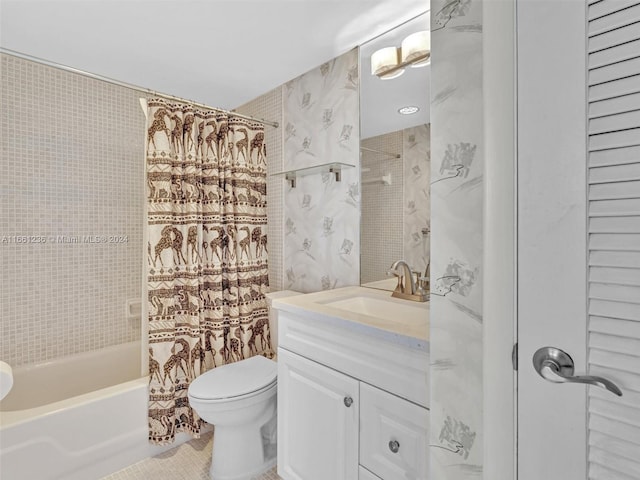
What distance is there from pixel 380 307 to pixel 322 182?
901 mm

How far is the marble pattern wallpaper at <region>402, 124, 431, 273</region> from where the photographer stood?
61.4 inches

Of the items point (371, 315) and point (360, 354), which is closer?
point (360, 354)

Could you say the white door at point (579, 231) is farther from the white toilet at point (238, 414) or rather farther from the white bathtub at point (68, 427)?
the white bathtub at point (68, 427)

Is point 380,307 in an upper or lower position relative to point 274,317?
upper

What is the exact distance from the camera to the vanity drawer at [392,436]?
100cm

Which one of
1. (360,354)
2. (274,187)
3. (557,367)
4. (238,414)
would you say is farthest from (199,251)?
(557,367)

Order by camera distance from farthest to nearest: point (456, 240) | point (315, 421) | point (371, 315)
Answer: point (371, 315)
point (315, 421)
point (456, 240)

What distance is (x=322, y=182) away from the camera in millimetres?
2088

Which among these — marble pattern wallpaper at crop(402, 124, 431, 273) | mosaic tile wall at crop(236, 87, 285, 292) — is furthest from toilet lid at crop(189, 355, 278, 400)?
marble pattern wallpaper at crop(402, 124, 431, 273)

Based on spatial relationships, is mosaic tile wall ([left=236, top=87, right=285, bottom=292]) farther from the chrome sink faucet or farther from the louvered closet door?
the louvered closet door

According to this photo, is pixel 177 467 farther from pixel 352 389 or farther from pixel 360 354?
pixel 360 354

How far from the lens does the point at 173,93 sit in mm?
2326

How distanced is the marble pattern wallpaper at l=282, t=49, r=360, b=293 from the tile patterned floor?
1.10 m

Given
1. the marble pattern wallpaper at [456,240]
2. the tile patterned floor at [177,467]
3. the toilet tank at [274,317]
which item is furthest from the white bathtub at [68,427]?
the marble pattern wallpaper at [456,240]
